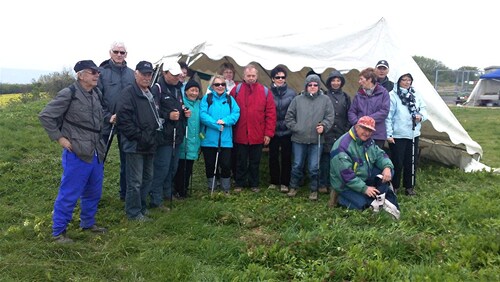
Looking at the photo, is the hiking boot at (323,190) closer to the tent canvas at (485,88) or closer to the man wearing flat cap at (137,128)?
the man wearing flat cap at (137,128)

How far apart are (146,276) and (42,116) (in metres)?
1.81

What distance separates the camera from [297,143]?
245 inches

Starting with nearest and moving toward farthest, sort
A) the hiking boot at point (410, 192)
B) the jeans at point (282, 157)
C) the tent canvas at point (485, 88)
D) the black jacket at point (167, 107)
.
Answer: the black jacket at point (167, 107), the hiking boot at point (410, 192), the jeans at point (282, 157), the tent canvas at point (485, 88)

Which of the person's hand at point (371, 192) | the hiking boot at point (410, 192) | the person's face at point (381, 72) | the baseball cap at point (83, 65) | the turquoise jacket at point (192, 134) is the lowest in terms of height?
the hiking boot at point (410, 192)

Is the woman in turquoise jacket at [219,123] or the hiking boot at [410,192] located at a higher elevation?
the woman in turquoise jacket at [219,123]

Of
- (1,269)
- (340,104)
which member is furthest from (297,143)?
(1,269)

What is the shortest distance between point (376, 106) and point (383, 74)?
627 millimetres

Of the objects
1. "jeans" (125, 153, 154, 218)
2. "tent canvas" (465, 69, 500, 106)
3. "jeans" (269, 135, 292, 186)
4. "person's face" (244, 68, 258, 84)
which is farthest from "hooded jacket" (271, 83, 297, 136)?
"tent canvas" (465, 69, 500, 106)

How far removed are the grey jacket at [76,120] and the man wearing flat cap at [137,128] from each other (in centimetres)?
36

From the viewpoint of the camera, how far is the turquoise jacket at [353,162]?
204 inches

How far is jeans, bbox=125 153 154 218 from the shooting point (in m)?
4.91

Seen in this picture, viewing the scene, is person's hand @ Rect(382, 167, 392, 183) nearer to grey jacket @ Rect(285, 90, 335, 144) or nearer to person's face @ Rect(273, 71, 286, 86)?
grey jacket @ Rect(285, 90, 335, 144)

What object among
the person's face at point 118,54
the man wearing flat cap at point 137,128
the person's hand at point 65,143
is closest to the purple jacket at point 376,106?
the man wearing flat cap at point 137,128

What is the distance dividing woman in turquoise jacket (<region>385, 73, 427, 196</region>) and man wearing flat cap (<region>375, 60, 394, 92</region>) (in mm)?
102
